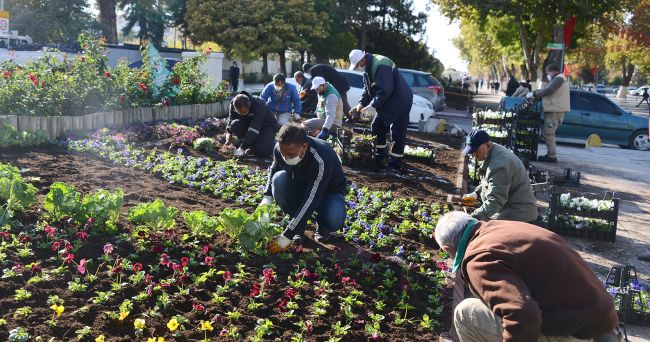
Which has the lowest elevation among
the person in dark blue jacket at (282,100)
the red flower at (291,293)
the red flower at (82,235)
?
the red flower at (291,293)

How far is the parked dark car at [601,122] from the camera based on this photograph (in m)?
17.3

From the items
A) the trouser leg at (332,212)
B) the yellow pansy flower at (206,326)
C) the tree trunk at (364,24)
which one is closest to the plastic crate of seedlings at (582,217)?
the trouser leg at (332,212)

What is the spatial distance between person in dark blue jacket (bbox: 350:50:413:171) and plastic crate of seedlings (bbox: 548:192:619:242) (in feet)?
9.20

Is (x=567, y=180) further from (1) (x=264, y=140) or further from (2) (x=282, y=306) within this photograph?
(2) (x=282, y=306)

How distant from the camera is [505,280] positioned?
3068 mm

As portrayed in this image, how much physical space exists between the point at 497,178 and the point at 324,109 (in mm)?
5546

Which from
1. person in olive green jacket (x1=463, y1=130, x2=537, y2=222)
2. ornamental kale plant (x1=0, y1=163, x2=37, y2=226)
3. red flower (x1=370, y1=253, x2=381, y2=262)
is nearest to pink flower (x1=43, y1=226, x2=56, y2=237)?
ornamental kale plant (x1=0, y1=163, x2=37, y2=226)

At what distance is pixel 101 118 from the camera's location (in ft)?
36.1

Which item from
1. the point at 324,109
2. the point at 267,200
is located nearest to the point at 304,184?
the point at 267,200

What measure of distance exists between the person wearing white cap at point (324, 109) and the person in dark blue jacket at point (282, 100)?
69 cm

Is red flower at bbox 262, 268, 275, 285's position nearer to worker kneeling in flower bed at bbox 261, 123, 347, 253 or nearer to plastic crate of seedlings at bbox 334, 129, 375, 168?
worker kneeling in flower bed at bbox 261, 123, 347, 253

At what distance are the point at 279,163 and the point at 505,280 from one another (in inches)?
121

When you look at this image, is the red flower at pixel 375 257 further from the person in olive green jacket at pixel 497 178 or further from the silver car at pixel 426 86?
the silver car at pixel 426 86

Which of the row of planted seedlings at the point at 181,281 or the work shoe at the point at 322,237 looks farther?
the work shoe at the point at 322,237
